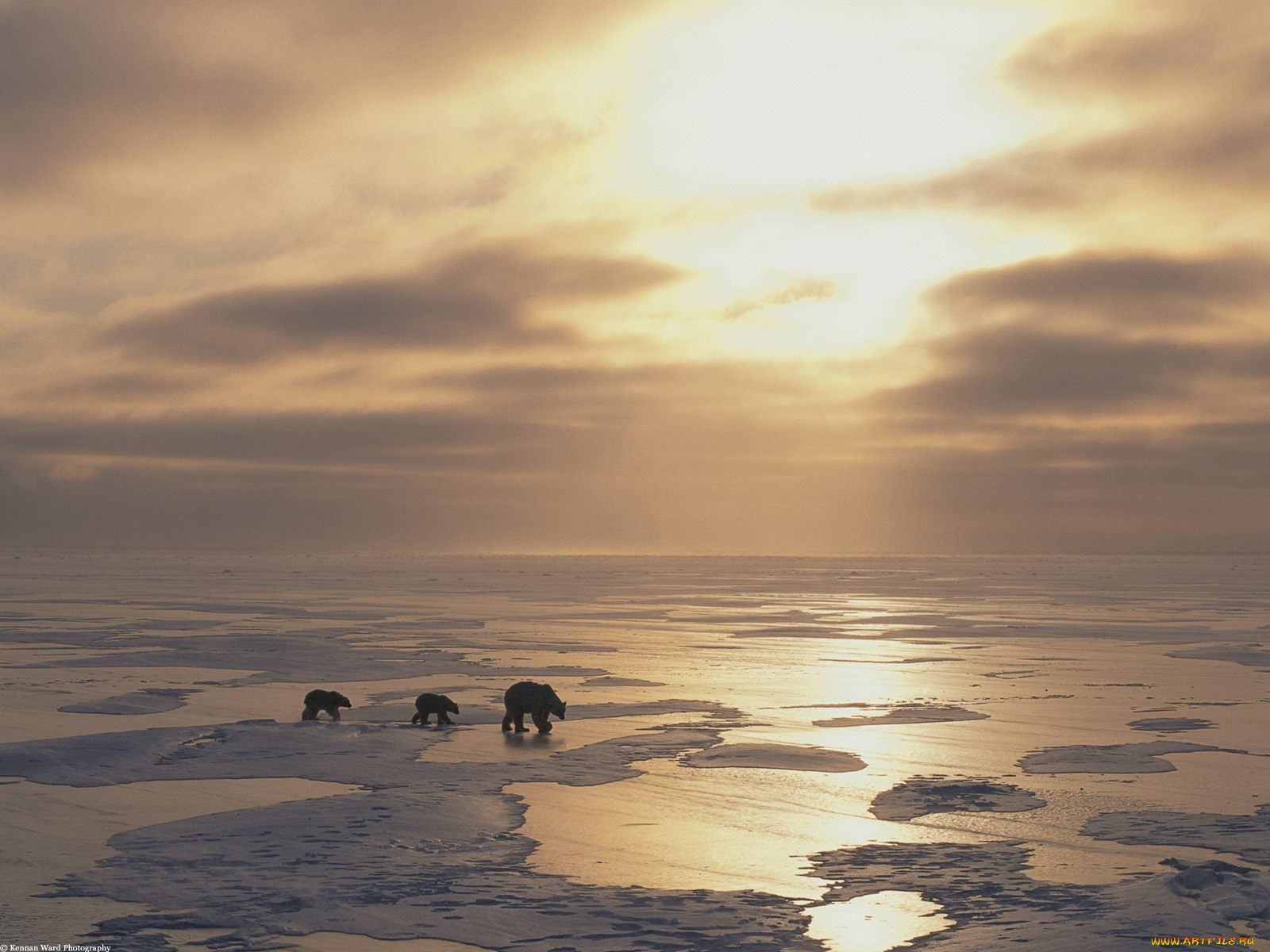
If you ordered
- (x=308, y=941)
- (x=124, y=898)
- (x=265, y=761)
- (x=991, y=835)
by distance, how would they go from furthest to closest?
(x=265, y=761) < (x=991, y=835) < (x=124, y=898) < (x=308, y=941)

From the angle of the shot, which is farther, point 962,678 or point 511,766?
point 962,678

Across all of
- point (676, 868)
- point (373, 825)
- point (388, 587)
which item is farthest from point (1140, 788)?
point (388, 587)

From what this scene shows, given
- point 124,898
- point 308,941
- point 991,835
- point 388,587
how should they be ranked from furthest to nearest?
1. point 388,587
2. point 991,835
3. point 124,898
4. point 308,941

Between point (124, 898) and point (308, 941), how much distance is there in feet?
5.70

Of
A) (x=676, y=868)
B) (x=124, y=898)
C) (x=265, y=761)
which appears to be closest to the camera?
(x=124, y=898)

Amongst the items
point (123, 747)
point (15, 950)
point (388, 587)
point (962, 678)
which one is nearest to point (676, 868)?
point (15, 950)

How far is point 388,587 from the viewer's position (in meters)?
74.4

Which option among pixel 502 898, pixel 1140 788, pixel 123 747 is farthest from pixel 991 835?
pixel 123 747

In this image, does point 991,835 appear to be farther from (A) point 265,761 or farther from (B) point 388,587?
(B) point 388,587

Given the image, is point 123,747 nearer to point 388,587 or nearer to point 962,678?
point 962,678

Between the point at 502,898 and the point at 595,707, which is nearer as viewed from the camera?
the point at 502,898

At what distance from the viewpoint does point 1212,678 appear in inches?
922

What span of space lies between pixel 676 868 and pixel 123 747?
825 cm

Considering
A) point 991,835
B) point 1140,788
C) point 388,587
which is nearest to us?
point 991,835
